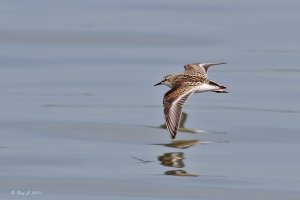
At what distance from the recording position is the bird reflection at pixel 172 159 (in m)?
10.9

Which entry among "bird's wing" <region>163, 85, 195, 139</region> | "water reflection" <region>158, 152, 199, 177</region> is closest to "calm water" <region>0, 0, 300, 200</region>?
"water reflection" <region>158, 152, 199, 177</region>

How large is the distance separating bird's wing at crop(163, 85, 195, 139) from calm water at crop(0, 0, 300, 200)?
28 centimetres

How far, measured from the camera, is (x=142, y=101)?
13898mm

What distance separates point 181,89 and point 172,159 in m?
1.23

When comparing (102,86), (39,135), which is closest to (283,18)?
(102,86)

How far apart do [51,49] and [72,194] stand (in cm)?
756

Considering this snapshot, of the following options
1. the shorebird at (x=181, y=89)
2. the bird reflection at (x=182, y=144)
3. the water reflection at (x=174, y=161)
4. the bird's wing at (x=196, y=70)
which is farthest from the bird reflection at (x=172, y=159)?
the bird's wing at (x=196, y=70)

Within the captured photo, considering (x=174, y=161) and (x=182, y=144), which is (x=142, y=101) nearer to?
(x=182, y=144)

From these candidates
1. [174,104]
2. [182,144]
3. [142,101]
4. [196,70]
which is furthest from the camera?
[142,101]

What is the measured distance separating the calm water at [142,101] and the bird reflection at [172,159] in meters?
0.01

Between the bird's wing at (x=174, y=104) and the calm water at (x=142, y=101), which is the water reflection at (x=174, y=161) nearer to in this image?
the calm water at (x=142, y=101)

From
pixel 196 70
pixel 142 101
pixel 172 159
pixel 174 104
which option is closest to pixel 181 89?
pixel 174 104

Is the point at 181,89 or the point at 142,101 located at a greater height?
the point at 181,89

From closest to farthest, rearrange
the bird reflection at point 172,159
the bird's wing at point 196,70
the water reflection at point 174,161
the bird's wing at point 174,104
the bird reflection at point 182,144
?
the water reflection at point 174,161
the bird reflection at point 172,159
the bird's wing at point 174,104
the bird reflection at point 182,144
the bird's wing at point 196,70
